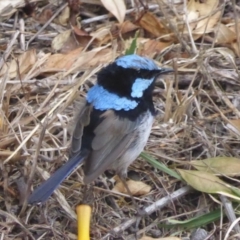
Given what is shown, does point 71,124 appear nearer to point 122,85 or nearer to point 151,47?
point 122,85

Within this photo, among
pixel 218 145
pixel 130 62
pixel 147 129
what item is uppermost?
pixel 130 62

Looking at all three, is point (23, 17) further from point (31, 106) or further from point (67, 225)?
point (67, 225)

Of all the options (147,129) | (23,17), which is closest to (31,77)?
(23,17)

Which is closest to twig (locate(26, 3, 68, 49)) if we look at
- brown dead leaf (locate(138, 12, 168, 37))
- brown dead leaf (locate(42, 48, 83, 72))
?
brown dead leaf (locate(42, 48, 83, 72))

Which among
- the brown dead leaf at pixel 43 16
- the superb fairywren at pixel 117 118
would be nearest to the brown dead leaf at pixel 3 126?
A: the superb fairywren at pixel 117 118

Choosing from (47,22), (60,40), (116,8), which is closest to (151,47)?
(116,8)

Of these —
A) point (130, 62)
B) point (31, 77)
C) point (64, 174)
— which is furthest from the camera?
point (31, 77)
